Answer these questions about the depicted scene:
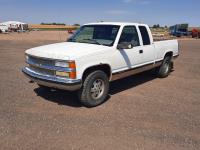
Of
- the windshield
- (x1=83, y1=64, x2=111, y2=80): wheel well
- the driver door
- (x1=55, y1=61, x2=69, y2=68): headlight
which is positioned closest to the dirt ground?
(x1=83, y1=64, x2=111, y2=80): wheel well

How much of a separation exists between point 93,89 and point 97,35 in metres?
1.69

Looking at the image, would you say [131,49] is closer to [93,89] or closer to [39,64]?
[93,89]

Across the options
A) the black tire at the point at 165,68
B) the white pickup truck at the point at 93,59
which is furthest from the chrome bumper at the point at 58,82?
the black tire at the point at 165,68

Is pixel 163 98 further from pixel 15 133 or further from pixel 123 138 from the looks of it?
pixel 15 133

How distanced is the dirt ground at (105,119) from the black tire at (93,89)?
0.61 feet

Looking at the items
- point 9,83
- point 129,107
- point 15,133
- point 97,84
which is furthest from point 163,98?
point 9,83

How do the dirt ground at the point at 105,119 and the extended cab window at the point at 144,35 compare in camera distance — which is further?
the extended cab window at the point at 144,35

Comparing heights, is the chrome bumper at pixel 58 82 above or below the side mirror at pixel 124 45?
below

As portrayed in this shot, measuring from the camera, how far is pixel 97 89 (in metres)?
6.29

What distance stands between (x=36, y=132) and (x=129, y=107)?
2370 mm

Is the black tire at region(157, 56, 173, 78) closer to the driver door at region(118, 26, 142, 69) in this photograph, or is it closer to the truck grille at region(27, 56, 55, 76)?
the driver door at region(118, 26, 142, 69)

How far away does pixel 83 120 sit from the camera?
5.34 meters

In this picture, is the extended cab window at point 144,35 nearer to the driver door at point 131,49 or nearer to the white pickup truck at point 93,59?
the white pickup truck at point 93,59

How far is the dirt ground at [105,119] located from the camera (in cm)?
440
